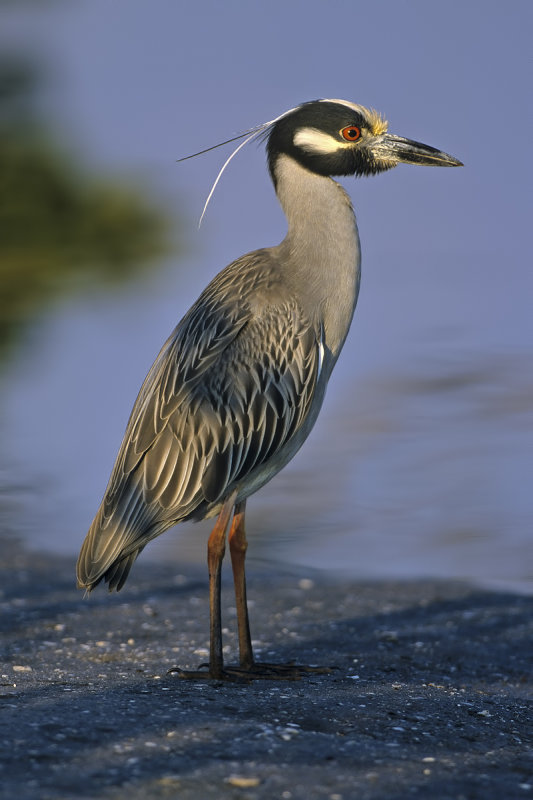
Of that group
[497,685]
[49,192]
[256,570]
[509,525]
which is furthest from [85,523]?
[49,192]

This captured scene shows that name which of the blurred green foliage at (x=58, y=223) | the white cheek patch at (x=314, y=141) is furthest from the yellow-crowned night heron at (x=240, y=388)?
the blurred green foliage at (x=58, y=223)

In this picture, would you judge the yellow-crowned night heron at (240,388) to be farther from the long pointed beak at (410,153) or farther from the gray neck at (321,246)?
the long pointed beak at (410,153)

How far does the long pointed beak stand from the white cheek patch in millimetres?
340

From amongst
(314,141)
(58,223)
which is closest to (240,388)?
(314,141)

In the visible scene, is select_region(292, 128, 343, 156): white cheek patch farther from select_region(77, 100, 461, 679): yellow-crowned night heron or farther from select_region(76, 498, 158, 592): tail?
→ select_region(76, 498, 158, 592): tail

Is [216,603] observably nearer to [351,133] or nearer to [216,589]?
[216,589]

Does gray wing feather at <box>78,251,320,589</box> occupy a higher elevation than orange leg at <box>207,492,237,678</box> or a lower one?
higher

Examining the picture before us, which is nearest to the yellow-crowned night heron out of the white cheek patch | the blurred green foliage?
the white cheek patch

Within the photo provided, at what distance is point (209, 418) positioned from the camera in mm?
6348

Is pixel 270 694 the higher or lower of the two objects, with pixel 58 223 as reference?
lower

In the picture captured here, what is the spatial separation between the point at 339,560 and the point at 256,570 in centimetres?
83

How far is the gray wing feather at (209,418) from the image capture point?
6.20m

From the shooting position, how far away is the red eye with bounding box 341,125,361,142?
22.8 ft

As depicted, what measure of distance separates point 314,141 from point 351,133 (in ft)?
0.80
